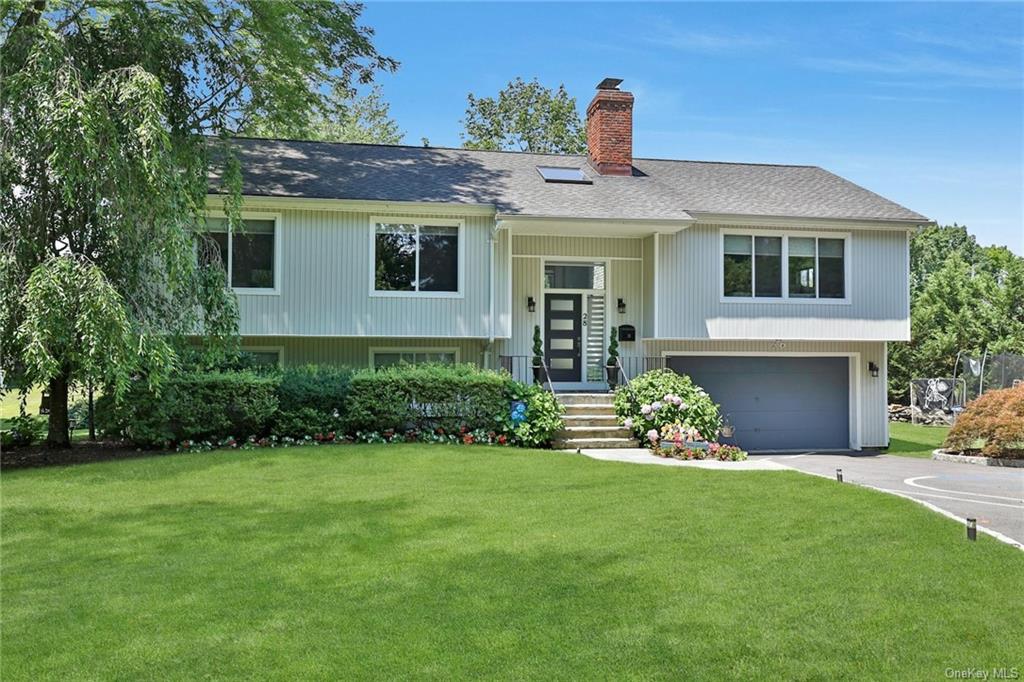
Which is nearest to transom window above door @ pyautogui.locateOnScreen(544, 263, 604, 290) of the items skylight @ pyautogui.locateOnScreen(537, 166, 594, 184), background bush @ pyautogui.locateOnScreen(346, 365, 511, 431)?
skylight @ pyautogui.locateOnScreen(537, 166, 594, 184)

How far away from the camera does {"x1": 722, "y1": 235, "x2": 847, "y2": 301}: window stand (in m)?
15.9

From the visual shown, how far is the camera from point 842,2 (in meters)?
13.6

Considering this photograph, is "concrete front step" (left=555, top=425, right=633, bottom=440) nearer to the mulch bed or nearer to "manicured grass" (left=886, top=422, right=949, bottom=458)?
the mulch bed

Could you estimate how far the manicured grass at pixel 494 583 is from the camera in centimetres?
427

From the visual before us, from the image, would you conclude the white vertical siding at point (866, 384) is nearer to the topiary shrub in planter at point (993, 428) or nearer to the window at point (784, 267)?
the window at point (784, 267)

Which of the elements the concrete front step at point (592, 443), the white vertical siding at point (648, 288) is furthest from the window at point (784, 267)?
the concrete front step at point (592, 443)

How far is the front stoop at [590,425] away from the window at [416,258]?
312cm

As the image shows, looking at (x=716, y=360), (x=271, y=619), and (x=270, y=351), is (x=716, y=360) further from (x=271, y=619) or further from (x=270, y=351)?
(x=271, y=619)

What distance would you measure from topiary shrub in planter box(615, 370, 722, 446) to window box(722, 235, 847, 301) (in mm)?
2840

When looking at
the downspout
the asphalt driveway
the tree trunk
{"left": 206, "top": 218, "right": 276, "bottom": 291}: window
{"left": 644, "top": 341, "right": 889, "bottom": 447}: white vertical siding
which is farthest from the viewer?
{"left": 644, "top": 341, "right": 889, "bottom": 447}: white vertical siding

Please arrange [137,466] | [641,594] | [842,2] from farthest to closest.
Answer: [842,2] → [137,466] → [641,594]

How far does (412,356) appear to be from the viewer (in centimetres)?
1579

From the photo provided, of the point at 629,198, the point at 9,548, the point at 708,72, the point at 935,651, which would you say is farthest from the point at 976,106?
the point at 9,548

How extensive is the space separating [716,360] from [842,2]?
7.07m
